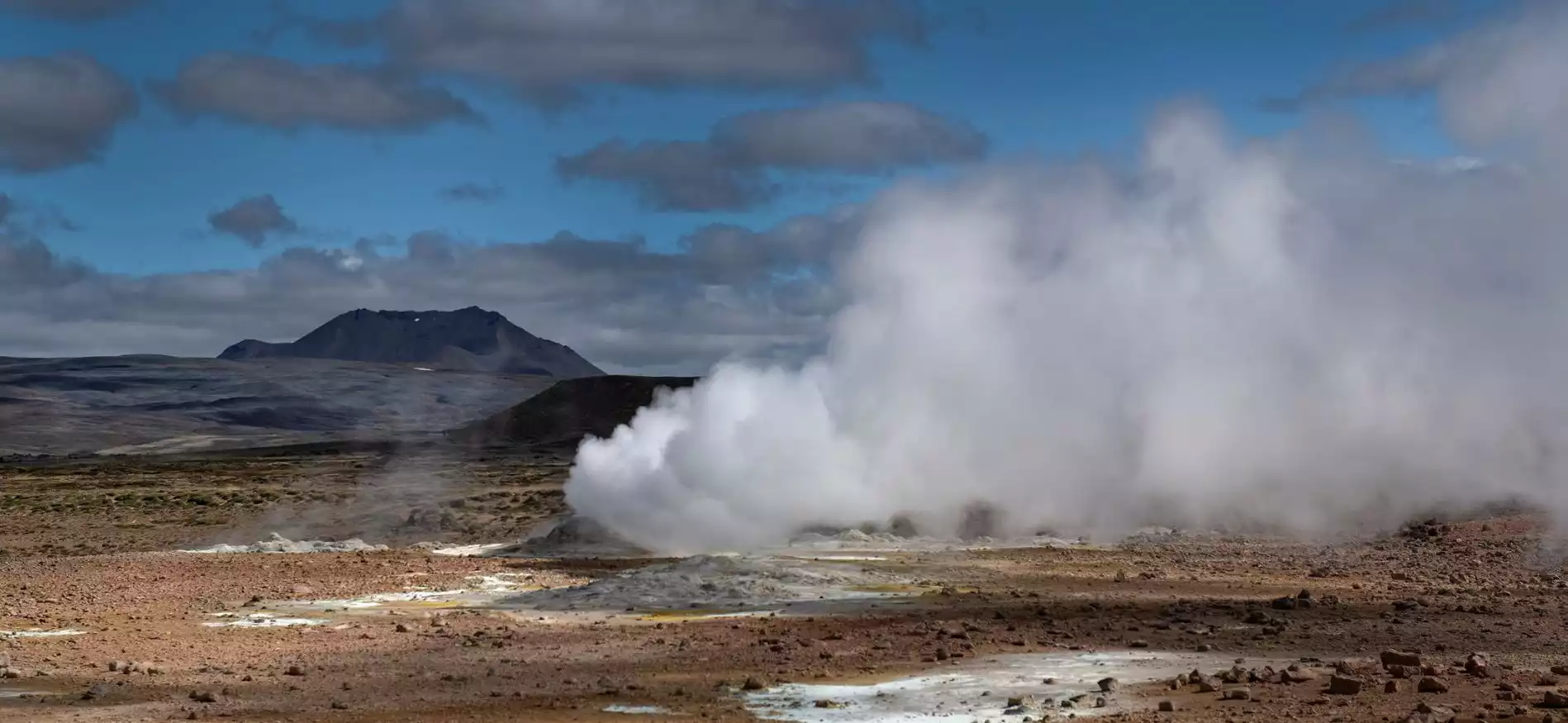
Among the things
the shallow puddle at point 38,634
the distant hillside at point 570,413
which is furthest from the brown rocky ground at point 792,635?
the distant hillside at point 570,413

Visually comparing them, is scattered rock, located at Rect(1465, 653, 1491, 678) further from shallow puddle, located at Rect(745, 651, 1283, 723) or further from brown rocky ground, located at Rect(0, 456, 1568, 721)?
shallow puddle, located at Rect(745, 651, 1283, 723)

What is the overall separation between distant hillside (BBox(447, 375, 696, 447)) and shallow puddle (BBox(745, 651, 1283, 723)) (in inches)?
5285

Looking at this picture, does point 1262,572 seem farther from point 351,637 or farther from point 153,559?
point 153,559

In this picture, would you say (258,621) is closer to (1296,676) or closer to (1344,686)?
(1296,676)

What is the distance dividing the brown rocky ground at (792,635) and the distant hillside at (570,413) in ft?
378

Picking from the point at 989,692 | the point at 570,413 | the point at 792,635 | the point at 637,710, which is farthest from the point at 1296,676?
the point at 570,413

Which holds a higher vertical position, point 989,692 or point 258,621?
point 989,692

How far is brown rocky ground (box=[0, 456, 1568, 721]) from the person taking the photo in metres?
19.0

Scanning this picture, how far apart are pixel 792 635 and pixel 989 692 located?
6596 mm

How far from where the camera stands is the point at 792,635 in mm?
25922

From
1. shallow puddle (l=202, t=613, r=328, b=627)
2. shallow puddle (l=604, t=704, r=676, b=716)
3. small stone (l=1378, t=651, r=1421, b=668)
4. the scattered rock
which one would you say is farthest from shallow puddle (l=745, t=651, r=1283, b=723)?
shallow puddle (l=202, t=613, r=328, b=627)

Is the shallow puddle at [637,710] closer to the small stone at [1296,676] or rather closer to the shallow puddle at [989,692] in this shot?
the shallow puddle at [989,692]

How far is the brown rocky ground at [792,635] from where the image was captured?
62.5ft

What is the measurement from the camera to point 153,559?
133 ft
